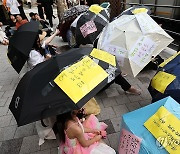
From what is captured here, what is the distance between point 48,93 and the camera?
4.35 feet

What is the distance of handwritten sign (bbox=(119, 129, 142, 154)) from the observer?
1.25m

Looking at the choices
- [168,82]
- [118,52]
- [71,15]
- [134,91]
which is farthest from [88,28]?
[168,82]

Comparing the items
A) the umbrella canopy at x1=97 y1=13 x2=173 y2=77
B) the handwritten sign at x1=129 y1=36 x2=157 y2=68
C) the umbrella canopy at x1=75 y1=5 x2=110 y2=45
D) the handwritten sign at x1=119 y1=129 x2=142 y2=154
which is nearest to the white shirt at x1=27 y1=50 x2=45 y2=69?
the umbrella canopy at x1=75 y1=5 x2=110 y2=45

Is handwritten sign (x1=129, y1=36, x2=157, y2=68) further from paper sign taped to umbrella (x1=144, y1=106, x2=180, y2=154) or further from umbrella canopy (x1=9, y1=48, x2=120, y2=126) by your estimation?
paper sign taped to umbrella (x1=144, y1=106, x2=180, y2=154)

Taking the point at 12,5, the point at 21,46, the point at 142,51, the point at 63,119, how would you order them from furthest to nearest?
the point at 12,5 → the point at 21,46 → the point at 142,51 → the point at 63,119

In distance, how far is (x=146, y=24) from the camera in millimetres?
2299

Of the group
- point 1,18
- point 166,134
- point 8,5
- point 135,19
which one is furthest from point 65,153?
point 1,18

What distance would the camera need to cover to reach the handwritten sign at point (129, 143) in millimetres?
1247

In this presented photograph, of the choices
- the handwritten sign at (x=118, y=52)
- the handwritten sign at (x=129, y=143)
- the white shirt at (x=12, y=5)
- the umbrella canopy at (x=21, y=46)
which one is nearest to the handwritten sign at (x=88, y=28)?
the umbrella canopy at (x=21, y=46)

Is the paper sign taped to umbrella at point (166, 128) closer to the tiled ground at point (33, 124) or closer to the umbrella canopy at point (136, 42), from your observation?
the umbrella canopy at point (136, 42)

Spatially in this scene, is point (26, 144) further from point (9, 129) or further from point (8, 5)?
point (8, 5)

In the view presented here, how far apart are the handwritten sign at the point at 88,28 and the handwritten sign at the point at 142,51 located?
1234 millimetres

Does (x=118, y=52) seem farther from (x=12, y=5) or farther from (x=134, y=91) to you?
(x=12, y=5)

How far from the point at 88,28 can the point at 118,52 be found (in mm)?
1174
